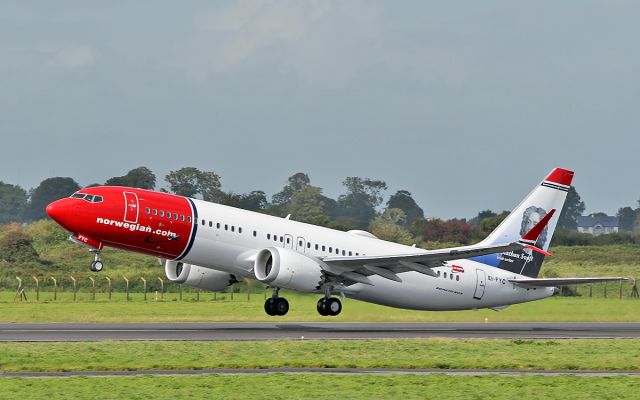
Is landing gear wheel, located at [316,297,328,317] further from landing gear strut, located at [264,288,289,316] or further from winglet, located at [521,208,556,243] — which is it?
winglet, located at [521,208,556,243]

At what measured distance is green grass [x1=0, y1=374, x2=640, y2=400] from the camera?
22453 mm

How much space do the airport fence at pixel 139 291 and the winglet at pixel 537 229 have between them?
1941 cm

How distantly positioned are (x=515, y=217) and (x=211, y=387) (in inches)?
1197

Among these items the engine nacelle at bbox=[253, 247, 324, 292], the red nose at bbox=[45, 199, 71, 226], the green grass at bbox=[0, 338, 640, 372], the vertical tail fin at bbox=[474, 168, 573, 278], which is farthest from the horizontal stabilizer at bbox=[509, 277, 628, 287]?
the red nose at bbox=[45, 199, 71, 226]

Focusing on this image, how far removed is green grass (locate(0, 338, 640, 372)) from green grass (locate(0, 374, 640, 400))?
8.14 feet

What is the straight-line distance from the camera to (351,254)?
1813 inches

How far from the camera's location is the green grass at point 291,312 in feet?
159

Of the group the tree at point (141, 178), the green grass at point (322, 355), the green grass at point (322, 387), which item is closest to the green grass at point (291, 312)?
the green grass at point (322, 355)

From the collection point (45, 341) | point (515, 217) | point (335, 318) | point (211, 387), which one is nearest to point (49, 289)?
point (335, 318)

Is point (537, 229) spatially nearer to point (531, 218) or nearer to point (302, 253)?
point (531, 218)

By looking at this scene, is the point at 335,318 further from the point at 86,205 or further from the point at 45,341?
the point at 45,341

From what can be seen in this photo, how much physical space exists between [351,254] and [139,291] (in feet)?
91.0

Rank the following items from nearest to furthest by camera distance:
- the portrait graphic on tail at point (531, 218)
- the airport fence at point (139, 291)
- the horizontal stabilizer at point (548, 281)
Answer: the horizontal stabilizer at point (548, 281)
the portrait graphic on tail at point (531, 218)
the airport fence at point (139, 291)

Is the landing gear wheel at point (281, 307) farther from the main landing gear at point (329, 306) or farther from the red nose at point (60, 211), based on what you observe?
the red nose at point (60, 211)
